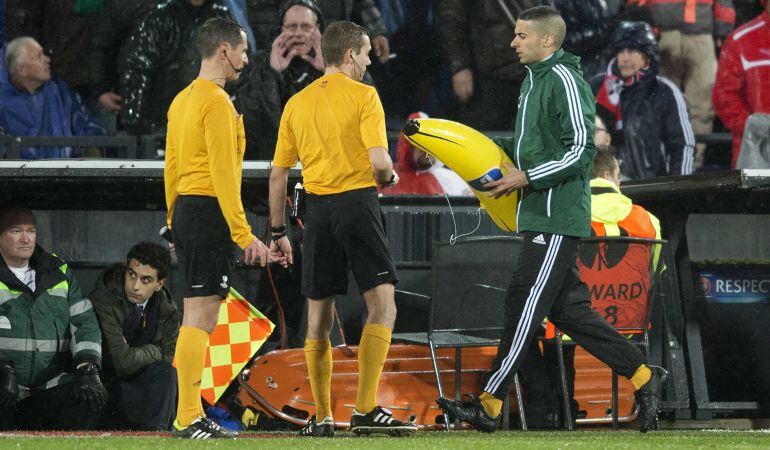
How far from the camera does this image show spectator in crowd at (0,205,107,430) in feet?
21.0

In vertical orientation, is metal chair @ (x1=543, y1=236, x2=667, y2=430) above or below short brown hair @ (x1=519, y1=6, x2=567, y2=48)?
below

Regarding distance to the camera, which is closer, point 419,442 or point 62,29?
point 419,442

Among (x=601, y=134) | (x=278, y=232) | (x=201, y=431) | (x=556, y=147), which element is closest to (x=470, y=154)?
(x=556, y=147)

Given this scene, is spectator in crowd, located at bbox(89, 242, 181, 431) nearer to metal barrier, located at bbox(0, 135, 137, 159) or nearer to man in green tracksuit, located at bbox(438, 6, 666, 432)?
metal barrier, located at bbox(0, 135, 137, 159)

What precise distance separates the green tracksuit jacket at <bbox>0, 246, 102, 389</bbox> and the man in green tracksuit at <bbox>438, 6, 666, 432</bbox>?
1.98 metres

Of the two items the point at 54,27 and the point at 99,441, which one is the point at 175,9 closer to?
the point at 54,27

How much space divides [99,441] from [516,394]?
2.35 meters

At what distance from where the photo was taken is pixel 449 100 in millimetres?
9711

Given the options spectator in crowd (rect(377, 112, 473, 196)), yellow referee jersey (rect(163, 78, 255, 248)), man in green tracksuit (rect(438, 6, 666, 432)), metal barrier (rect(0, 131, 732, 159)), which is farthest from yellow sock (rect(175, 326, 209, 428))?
spectator in crowd (rect(377, 112, 473, 196))

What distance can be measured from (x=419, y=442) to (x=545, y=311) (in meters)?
0.88

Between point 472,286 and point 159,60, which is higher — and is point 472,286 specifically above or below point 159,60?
below

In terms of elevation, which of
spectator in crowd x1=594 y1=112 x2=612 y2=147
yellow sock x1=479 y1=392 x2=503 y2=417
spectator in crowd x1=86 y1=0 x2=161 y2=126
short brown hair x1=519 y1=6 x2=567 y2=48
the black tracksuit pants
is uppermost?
spectator in crowd x1=86 y1=0 x2=161 y2=126

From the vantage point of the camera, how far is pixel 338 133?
5.48m

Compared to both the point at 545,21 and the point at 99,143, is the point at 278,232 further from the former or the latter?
the point at 99,143
